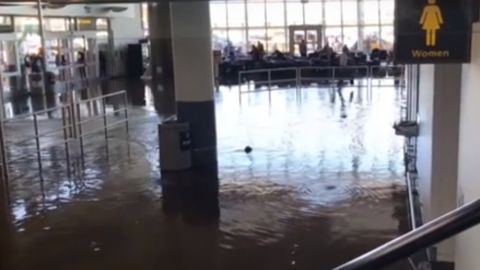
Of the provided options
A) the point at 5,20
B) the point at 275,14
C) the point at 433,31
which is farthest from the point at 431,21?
the point at 275,14

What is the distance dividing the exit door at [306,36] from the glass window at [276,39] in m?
0.63

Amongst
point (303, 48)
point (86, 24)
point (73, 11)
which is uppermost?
point (73, 11)

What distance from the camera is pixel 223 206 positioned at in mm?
6934

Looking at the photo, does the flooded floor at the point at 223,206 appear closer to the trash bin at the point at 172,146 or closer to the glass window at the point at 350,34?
the trash bin at the point at 172,146

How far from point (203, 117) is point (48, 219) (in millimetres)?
3764

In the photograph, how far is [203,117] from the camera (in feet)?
32.6

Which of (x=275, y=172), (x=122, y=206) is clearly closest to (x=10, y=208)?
(x=122, y=206)

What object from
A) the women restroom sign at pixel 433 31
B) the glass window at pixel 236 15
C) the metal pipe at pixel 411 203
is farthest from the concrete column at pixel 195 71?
the glass window at pixel 236 15

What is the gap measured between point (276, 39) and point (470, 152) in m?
25.5

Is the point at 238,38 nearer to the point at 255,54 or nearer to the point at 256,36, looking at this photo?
the point at 256,36

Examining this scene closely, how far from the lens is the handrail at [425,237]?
1.19 metres

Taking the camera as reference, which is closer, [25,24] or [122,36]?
[25,24]

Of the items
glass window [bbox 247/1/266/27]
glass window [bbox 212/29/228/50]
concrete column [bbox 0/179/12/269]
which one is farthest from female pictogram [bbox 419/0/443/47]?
glass window [bbox 212/29/228/50]

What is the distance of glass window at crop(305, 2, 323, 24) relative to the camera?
28.0 m
